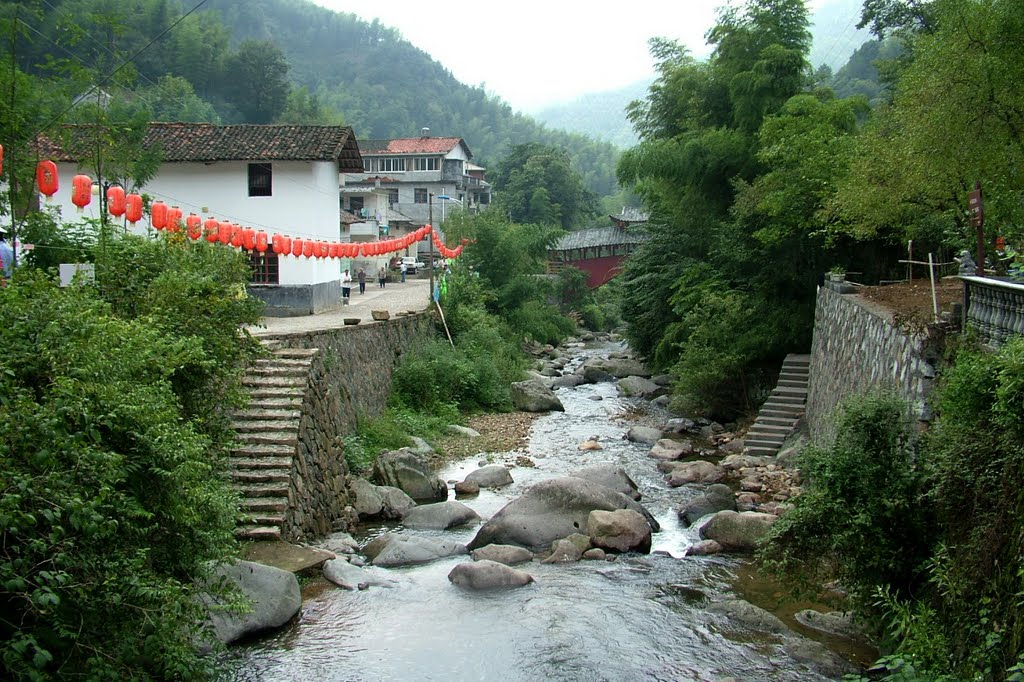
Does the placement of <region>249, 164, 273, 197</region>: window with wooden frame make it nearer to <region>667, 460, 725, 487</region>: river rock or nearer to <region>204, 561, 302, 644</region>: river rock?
<region>667, 460, 725, 487</region>: river rock

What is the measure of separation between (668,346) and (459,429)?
8940 millimetres

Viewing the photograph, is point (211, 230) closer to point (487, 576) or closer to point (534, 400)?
point (487, 576)

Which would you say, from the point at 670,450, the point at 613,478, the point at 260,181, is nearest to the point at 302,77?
the point at 260,181

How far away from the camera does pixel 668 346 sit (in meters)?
29.1

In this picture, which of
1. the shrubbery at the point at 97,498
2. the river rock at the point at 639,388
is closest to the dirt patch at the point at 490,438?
the river rock at the point at 639,388

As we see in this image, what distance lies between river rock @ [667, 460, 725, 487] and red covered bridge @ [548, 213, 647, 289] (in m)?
35.4

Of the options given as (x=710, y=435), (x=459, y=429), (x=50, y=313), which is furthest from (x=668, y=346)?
(x=50, y=313)

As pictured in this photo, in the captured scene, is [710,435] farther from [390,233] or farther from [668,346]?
[390,233]

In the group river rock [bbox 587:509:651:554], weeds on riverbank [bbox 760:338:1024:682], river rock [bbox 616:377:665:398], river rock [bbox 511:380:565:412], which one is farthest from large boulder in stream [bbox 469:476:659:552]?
river rock [bbox 616:377:665:398]

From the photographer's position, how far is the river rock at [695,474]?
18984 mm

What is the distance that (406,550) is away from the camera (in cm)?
1357

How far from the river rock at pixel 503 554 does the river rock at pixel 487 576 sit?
2.62ft

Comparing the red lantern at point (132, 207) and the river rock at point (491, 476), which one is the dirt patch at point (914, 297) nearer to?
the river rock at point (491, 476)

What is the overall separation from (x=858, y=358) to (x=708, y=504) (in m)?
3.76
